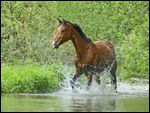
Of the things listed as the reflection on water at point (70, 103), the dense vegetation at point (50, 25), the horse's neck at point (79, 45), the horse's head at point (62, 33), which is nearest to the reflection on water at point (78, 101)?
the reflection on water at point (70, 103)

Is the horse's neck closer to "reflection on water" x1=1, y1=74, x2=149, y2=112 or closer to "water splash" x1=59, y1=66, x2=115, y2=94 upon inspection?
"water splash" x1=59, y1=66, x2=115, y2=94

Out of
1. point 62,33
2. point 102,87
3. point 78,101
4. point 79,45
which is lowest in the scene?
point 102,87

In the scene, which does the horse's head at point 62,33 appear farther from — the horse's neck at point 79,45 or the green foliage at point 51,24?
the green foliage at point 51,24

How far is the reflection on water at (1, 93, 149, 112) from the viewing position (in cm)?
1010

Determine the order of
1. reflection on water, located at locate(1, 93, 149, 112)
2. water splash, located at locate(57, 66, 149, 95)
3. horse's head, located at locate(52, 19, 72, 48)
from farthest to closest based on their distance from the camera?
horse's head, located at locate(52, 19, 72, 48) < water splash, located at locate(57, 66, 149, 95) < reflection on water, located at locate(1, 93, 149, 112)

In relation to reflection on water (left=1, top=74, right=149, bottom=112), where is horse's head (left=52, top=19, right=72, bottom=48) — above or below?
above

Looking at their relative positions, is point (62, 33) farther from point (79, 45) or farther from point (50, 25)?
point (50, 25)

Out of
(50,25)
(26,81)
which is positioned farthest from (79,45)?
(50,25)

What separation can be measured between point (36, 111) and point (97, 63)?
640cm

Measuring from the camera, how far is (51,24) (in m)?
22.7

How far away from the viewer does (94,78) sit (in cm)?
1569

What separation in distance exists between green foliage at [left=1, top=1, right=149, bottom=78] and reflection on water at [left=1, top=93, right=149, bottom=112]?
5090mm

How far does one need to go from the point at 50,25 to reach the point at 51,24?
0.07 meters

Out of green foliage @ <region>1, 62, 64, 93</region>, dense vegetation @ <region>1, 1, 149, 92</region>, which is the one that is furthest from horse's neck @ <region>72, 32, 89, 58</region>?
dense vegetation @ <region>1, 1, 149, 92</region>
